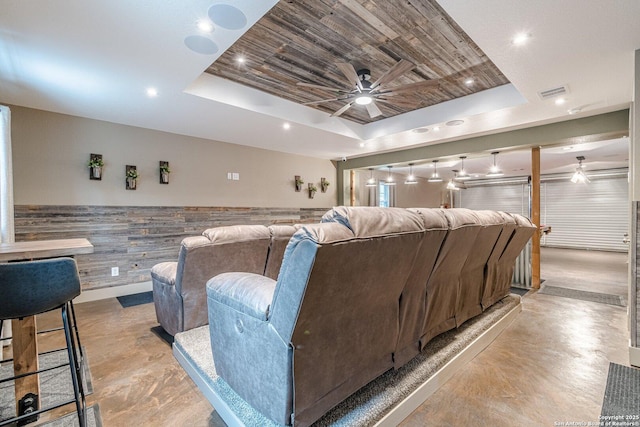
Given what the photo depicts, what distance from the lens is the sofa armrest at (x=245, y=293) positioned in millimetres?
1240

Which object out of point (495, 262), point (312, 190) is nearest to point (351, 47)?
point (495, 262)

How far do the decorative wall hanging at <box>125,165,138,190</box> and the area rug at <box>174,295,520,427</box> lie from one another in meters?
2.92

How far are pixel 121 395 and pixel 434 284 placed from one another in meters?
2.16

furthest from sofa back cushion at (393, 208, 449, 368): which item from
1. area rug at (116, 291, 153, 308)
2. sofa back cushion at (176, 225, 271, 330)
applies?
area rug at (116, 291, 153, 308)

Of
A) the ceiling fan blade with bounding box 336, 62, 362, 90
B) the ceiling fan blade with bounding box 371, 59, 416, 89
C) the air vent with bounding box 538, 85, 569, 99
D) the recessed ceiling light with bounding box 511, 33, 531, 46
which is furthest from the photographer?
the air vent with bounding box 538, 85, 569, 99

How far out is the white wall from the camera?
356 cm

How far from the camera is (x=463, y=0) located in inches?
70.8

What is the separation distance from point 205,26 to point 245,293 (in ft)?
6.29

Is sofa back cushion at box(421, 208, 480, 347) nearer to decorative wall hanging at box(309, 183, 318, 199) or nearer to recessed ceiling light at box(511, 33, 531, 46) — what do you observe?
recessed ceiling light at box(511, 33, 531, 46)

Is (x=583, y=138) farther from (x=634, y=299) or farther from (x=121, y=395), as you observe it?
(x=121, y=395)

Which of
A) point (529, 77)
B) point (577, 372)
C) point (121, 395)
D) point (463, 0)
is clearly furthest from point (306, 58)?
point (577, 372)

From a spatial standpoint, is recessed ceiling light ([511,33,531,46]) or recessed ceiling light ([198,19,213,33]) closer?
recessed ceiling light ([198,19,213,33])

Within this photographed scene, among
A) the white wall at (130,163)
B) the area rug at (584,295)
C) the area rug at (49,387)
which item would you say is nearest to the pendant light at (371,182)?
the white wall at (130,163)

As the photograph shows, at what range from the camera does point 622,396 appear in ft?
5.98
